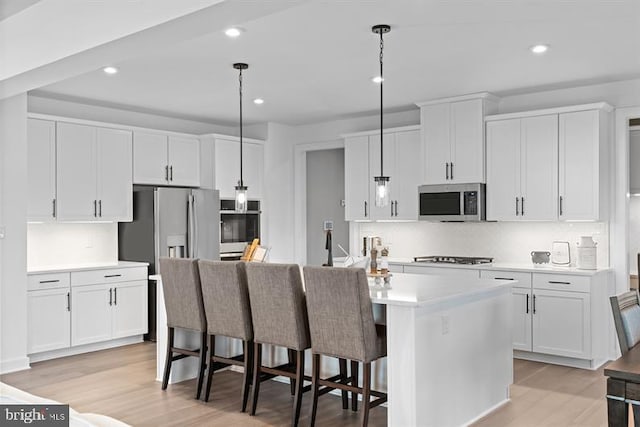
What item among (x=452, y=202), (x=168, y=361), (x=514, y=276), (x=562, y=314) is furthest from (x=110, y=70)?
(x=562, y=314)

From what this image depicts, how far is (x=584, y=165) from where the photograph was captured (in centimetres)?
533

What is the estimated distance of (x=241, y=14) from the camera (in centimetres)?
278

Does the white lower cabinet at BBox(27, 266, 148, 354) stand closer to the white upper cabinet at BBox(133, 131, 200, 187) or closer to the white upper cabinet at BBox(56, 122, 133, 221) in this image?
the white upper cabinet at BBox(56, 122, 133, 221)

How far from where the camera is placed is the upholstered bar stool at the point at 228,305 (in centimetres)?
400

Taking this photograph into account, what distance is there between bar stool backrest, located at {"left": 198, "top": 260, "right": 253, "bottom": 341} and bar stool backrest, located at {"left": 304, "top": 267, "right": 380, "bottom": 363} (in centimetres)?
62

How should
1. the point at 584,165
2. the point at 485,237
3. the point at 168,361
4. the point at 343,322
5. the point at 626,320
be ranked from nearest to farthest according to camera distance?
the point at 626,320, the point at 343,322, the point at 168,361, the point at 584,165, the point at 485,237

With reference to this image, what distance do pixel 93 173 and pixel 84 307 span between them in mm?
1353

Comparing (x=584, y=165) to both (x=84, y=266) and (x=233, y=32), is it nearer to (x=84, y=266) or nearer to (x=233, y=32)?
(x=233, y=32)

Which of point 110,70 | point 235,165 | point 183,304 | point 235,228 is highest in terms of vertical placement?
point 110,70

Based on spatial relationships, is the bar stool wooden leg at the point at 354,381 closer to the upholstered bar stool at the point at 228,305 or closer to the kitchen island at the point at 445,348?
the kitchen island at the point at 445,348

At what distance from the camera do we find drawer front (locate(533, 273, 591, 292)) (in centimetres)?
508

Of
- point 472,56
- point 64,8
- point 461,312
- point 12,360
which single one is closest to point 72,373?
point 12,360

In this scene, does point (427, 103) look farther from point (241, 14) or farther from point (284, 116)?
point (241, 14)

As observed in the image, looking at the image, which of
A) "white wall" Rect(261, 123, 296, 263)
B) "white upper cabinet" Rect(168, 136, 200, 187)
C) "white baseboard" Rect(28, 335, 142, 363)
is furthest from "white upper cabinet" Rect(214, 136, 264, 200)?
"white baseboard" Rect(28, 335, 142, 363)
